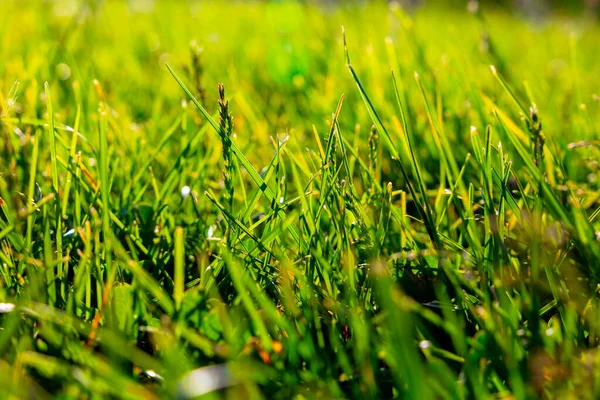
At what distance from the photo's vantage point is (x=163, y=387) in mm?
524

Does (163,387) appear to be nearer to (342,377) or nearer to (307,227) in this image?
(342,377)

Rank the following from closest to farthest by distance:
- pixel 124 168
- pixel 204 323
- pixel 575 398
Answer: pixel 575 398 → pixel 204 323 → pixel 124 168

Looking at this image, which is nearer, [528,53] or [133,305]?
[133,305]

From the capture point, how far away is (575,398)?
472 millimetres

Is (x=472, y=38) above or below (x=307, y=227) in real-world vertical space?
above

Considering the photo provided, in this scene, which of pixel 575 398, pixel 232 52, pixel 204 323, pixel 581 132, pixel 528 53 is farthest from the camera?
pixel 528 53

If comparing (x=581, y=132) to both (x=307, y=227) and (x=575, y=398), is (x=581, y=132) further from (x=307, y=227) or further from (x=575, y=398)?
(x=575, y=398)

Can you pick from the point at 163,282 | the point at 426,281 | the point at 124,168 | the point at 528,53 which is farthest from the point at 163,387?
the point at 528,53

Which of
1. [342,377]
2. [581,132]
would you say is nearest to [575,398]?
[342,377]

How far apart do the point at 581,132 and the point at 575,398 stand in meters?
0.85

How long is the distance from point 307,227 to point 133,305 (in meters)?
0.24

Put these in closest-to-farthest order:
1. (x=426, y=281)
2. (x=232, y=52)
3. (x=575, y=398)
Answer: (x=575, y=398) → (x=426, y=281) → (x=232, y=52)

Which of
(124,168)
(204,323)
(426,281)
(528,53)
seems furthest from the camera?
(528,53)

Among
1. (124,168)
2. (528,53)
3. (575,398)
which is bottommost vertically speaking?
(575,398)
